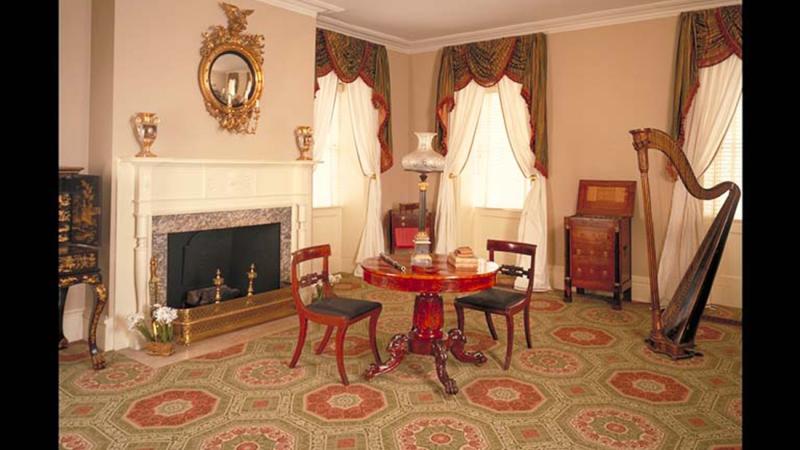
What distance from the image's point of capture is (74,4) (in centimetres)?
421

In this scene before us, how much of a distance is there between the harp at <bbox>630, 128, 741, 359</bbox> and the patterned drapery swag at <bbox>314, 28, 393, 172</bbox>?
340 cm

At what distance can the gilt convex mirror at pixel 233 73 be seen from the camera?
4.63 meters

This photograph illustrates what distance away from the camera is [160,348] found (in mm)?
4082

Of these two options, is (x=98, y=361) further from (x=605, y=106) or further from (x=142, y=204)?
(x=605, y=106)

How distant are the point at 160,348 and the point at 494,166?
4.27m

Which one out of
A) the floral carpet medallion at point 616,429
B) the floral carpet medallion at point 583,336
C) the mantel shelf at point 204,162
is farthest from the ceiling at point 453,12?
the floral carpet medallion at point 616,429

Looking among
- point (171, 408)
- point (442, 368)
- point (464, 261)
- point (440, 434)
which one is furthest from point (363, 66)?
point (440, 434)

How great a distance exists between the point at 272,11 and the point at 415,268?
9.53ft

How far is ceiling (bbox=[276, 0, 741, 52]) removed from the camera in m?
5.47

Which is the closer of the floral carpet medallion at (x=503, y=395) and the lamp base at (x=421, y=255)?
the floral carpet medallion at (x=503, y=395)

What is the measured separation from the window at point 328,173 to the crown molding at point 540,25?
88 cm

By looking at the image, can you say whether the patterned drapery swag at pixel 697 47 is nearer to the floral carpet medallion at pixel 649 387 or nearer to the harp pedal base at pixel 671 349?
the harp pedal base at pixel 671 349
